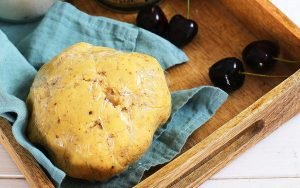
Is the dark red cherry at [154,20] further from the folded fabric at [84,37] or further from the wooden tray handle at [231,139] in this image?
the wooden tray handle at [231,139]

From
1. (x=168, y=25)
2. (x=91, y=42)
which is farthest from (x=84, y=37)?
(x=168, y=25)

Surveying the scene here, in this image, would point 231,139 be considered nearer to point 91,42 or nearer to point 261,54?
point 261,54

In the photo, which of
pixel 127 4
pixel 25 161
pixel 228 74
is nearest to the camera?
pixel 25 161

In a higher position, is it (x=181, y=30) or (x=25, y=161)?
(x=181, y=30)

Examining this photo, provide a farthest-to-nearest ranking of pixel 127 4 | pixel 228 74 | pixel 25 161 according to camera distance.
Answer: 1. pixel 127 4
2. pixel 228 74
3. pixel 25 161

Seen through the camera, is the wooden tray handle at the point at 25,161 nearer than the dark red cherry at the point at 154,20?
Yes

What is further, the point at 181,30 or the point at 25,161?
the point at 181,30

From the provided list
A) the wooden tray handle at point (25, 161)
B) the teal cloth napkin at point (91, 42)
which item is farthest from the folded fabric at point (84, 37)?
the wooden tray handle at point (25, 161)
